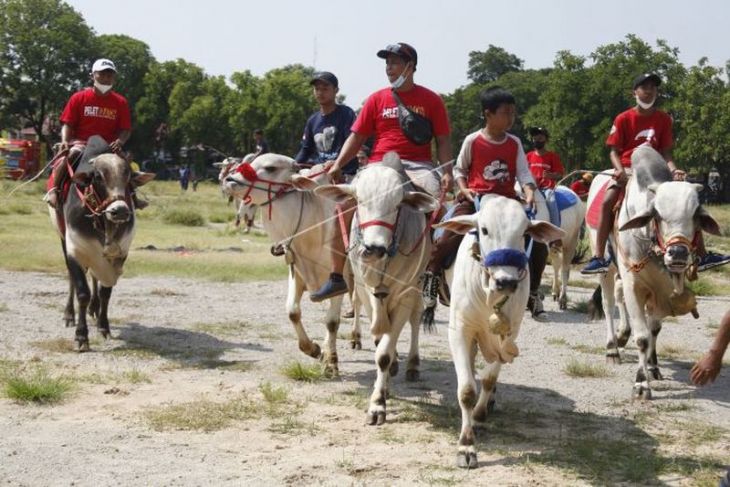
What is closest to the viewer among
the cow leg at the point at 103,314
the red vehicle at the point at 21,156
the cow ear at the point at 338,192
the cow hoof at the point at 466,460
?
the cow hoof at the point at 466,460

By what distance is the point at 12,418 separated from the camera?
7707 millimetres

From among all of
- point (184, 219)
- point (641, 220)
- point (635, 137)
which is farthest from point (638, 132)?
point (184, 219)

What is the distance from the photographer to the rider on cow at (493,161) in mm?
7836

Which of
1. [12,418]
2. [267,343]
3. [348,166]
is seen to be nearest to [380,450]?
[12,418]

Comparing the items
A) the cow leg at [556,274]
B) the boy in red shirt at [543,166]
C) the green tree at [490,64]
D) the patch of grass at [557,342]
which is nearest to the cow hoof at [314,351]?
the patch of grass at [557,342]

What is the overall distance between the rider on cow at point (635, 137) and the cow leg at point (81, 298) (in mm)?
5581

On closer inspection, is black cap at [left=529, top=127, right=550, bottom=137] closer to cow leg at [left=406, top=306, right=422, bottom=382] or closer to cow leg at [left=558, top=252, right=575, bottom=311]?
cow leg at [left=558, top=252, right=575, bottom=311]

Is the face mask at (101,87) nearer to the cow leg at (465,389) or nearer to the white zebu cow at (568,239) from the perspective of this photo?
the cow leg at (465,389)

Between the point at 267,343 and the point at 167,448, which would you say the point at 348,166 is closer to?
the point at 267,343

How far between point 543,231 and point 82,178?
5.98 metres

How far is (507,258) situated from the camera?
646 cm

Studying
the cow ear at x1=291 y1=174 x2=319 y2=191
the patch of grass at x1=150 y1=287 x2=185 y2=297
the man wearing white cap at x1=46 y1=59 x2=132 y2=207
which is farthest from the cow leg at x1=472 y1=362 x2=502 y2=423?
the patch of grass at x1=150 y1=287 x2=185 y2=297

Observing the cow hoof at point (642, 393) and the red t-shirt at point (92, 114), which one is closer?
the cow hoof at point (642, 393)

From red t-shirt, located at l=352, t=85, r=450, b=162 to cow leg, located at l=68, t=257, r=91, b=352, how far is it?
3.98m
